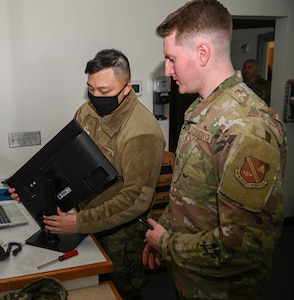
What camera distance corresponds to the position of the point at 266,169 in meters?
0.90

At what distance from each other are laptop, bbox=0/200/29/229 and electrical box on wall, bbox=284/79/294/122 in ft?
7.61

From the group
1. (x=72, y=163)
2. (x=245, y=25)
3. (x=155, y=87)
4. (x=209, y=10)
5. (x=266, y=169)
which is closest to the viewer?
(x=266, y=169)

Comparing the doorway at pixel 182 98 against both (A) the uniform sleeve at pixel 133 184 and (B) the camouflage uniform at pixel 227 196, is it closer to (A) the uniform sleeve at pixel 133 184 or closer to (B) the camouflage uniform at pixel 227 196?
(A) the uniform sleeve at pixel 133 184

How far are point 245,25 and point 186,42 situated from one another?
14.6 ft

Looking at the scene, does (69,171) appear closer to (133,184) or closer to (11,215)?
(133,184)

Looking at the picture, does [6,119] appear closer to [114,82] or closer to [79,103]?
[79,103]

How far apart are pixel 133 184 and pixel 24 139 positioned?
1.08m

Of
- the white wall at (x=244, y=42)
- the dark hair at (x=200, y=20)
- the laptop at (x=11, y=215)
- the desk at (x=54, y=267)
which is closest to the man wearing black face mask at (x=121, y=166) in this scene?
the desk at (x=54, y=267)

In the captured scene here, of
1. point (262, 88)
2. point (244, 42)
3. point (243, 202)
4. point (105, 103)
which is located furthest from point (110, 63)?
point (244, 42)

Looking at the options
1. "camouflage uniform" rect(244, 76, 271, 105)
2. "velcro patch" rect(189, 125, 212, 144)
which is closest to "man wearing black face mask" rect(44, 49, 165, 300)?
"velcro patch" rect(189, 125, 212, 144)

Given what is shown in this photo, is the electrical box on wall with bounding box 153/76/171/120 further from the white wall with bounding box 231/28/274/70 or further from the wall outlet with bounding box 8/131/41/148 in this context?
the white wall with bounding box 231/28/274/70

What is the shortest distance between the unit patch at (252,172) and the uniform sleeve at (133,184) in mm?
662

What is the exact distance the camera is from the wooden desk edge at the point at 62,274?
115 centimetres

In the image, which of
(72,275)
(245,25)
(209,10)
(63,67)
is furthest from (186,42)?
(245,25)
